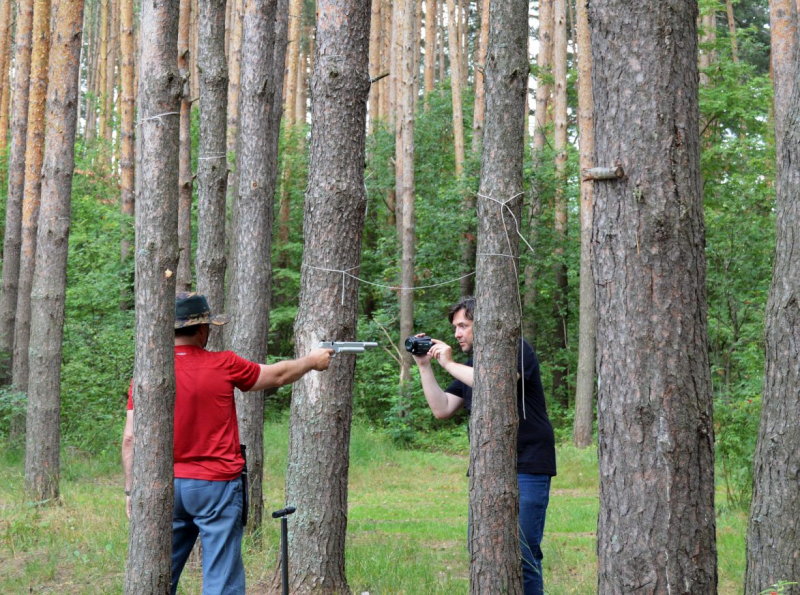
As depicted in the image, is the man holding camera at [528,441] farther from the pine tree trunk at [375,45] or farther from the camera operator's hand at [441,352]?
the pine tree trunk at [375,45]

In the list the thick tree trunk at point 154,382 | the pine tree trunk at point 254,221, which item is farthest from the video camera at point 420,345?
the pine tree trunk at point 254,221

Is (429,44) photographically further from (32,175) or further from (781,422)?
(781,422)

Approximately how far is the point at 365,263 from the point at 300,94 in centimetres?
905

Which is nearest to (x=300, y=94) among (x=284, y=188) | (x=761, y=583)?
(x=284, y=188)

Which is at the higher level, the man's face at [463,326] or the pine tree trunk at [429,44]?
the pine tree trunk at [429,44]

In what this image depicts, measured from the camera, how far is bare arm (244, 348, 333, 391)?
15.4 ft

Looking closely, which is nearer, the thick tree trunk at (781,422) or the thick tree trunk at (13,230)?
the thick tree trunk at (781,422)

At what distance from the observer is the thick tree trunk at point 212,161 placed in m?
7.58

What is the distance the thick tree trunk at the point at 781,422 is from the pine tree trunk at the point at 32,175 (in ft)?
32.1

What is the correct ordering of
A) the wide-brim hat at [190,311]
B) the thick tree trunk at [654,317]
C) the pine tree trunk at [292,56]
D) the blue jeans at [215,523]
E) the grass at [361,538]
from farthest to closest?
the pine tree trunk at [292,56], the grass at [361,538], the wide-brim hat at [190,311], the blue jeans at [215,523], the thick tree trunk at [654,317]

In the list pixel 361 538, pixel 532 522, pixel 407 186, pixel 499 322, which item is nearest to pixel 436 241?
pixel 407 186

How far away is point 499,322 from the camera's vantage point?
219 inches

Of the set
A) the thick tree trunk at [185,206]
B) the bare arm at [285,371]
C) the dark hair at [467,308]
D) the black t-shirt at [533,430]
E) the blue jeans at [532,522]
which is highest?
the thick tree trunk at [185,206]

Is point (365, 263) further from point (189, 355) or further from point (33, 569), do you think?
point (189, 355)
